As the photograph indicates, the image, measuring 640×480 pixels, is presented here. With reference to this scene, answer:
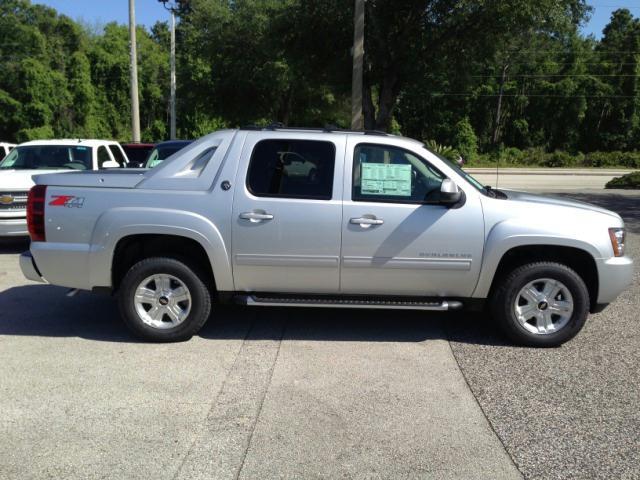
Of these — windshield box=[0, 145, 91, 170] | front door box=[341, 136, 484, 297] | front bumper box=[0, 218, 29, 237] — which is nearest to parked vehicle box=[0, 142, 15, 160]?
windshield box=[0, 145, 91, 170]

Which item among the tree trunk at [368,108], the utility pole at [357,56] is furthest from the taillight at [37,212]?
the tree trunk at [368,108]

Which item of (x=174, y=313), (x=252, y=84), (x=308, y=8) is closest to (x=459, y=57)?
(x=308, y=8)

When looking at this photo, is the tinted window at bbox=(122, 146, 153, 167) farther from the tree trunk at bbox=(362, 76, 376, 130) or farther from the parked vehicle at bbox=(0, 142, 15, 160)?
the tree trunk at bbox=(362, 76, 376, 130)

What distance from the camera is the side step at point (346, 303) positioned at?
5.14 meters

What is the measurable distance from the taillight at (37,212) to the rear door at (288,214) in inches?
67.2

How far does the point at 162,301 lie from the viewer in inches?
205

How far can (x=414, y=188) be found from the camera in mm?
5180

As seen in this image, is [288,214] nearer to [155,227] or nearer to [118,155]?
[155,227]

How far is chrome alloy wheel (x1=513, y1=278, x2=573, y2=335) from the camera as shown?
516cm

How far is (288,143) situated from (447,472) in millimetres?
3125

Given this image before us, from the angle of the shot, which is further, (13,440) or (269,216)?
(269,216)

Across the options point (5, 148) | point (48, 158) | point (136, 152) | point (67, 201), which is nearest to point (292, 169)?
point (67, 201)

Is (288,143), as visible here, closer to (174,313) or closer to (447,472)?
(174,313)

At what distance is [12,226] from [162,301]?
504cm
